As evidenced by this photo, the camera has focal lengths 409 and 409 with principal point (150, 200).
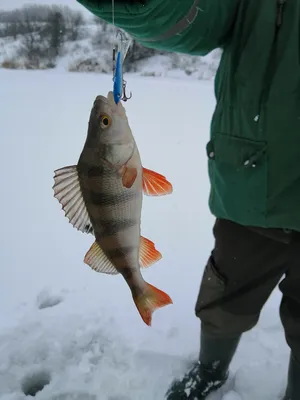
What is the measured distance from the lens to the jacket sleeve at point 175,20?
0.92m

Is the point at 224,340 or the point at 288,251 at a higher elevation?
the point at 288,251

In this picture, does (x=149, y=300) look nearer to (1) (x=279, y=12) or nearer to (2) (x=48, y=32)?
(1) (x=279, y=12)

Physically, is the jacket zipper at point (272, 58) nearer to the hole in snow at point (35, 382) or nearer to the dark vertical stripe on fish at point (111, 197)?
the dark vertical stripe on fish at point (111, 197)

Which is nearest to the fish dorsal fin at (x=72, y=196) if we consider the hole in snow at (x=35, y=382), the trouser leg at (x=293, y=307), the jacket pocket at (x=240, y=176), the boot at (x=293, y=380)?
the jacket pocket at (x=240, y=176)

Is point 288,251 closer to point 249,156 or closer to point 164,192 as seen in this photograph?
point 249,156

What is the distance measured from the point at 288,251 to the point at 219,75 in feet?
1.87

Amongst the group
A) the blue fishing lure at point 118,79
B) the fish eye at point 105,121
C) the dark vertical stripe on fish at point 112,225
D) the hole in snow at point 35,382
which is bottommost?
the hole in snow at point 35,382

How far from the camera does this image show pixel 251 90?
111cm

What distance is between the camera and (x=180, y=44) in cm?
114

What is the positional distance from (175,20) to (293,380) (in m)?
1.23

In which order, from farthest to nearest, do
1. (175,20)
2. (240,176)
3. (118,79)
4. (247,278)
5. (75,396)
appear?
(75,396)
(247,278)
(240,176)
(175,20)
(118,79)

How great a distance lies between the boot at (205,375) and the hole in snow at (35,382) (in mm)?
503

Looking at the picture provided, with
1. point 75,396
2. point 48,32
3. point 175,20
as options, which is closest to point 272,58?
point 175,20

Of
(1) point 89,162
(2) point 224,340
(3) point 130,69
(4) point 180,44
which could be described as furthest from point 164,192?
(3) point 130,69
